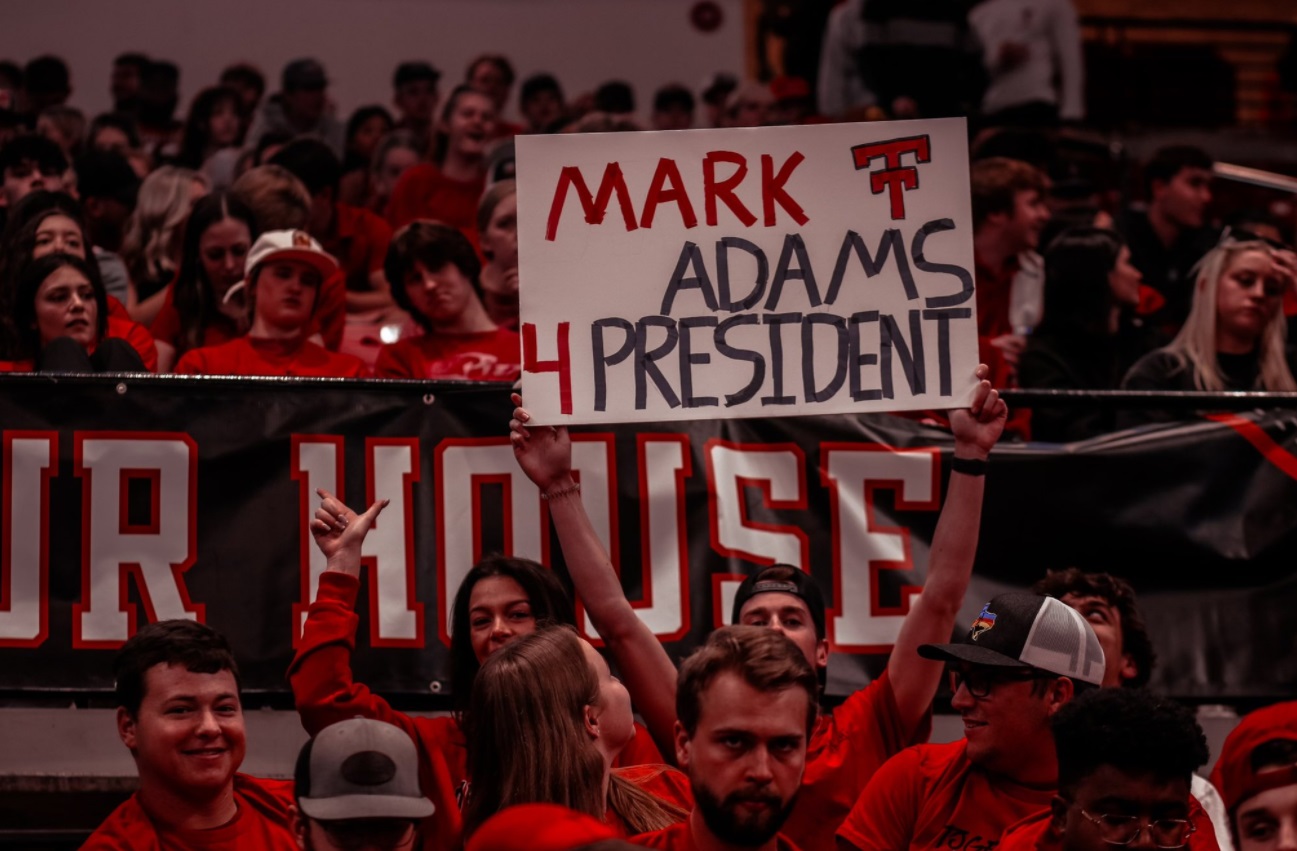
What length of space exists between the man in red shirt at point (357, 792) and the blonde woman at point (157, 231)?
4.62 metres

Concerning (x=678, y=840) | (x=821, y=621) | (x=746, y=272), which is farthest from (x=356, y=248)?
(x=678, y=840)

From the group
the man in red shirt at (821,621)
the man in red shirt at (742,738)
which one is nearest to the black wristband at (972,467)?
the man in red shirt at (821,621)

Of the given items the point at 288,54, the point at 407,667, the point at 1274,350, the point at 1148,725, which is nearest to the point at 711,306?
the point at 407,667

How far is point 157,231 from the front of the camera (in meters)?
8.81

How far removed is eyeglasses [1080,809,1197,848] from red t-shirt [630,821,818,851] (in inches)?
25.6

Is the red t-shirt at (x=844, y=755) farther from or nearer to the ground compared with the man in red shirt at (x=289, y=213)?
nearer to the ground

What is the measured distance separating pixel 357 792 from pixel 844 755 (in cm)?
152

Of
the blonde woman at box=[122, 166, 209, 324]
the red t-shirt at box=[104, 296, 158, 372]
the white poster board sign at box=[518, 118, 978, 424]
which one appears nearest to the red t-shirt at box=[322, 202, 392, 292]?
the blonde woman at box=[122, 166, 209, 324]

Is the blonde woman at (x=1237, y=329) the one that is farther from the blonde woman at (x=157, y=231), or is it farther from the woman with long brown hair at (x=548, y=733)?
the blonde woman at (x=157, y=231)

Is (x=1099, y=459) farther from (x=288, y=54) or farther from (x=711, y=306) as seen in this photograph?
(x=288, y=54)

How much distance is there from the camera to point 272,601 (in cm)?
606

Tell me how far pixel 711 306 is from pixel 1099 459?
63.8 inches

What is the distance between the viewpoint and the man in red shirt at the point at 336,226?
954 centimetres

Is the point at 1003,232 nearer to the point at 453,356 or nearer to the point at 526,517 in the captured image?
the point at 453,356
